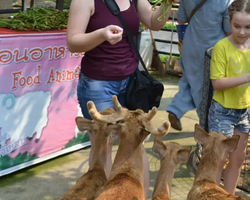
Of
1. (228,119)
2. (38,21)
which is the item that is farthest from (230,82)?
(38,21)

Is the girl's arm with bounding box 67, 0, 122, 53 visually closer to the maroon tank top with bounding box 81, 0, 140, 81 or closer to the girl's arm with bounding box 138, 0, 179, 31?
the maroon tank top with bounding box 81, 0, 140, 81

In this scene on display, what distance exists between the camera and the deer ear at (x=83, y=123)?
3381mm

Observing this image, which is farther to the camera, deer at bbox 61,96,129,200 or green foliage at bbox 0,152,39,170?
green foliage at bbox 0,152,39,170

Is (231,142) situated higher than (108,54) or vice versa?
(108,54)

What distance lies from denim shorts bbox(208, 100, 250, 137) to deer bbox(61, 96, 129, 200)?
1.09 m

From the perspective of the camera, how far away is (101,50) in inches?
138

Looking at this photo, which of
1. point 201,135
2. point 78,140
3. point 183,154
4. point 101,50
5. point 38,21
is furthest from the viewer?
point 78,140

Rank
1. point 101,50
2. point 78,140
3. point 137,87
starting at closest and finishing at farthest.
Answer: point 101,50 < point 137,87 < point 78,140

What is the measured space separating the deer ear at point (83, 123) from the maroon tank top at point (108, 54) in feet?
1.23

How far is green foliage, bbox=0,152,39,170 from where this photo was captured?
4918 millimetres

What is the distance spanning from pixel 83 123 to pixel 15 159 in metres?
1.97

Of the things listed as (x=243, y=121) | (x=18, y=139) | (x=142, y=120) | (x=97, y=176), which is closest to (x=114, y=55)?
(x=142, y=120)

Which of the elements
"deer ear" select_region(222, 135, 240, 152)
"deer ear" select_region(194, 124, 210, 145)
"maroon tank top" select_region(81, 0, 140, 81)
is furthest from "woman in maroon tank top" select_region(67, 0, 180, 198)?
"deer ear" select_region(222, 135, 240, 152)

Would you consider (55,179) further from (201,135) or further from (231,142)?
(231,142)
